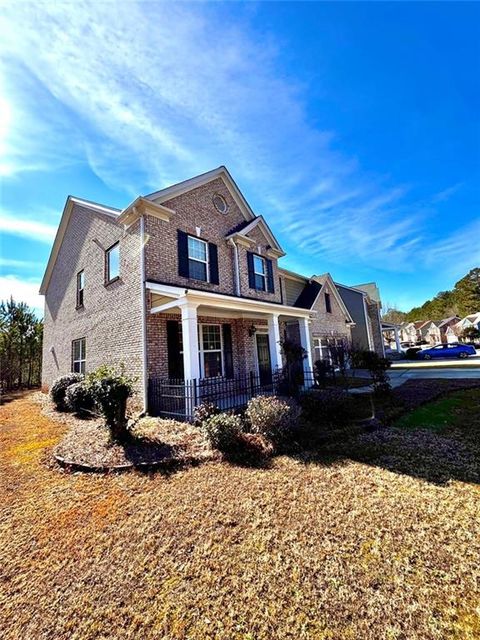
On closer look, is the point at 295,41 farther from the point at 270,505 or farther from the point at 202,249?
the point at 270,505

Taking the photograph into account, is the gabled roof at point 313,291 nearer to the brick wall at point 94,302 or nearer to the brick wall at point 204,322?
the brick wall at point 204,322

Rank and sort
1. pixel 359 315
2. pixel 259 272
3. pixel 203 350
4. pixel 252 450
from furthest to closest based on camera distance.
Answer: pixel 359 315 < pixel 259 272 < pixel 203 350 < pixel 252 450

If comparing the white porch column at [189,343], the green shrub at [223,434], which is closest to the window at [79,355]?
the white porch column at [189,343]

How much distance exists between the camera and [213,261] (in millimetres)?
11883

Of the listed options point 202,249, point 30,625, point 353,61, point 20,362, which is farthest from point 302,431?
point 20,362

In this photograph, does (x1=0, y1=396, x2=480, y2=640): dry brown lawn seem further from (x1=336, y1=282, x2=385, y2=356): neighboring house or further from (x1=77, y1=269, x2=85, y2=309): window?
(x1=336, y1=282, x2=385, y2=356): neighboring house

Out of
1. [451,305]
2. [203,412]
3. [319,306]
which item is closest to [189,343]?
[203,412]

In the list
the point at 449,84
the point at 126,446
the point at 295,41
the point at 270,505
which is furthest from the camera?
the point at 449,84

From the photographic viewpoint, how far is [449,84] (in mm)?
9820

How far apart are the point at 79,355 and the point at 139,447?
9.40 m

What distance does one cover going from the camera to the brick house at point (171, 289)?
29.8 ft

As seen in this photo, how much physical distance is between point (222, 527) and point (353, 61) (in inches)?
471

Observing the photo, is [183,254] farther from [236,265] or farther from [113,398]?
[113,398]

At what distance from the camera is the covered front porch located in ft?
25.9
